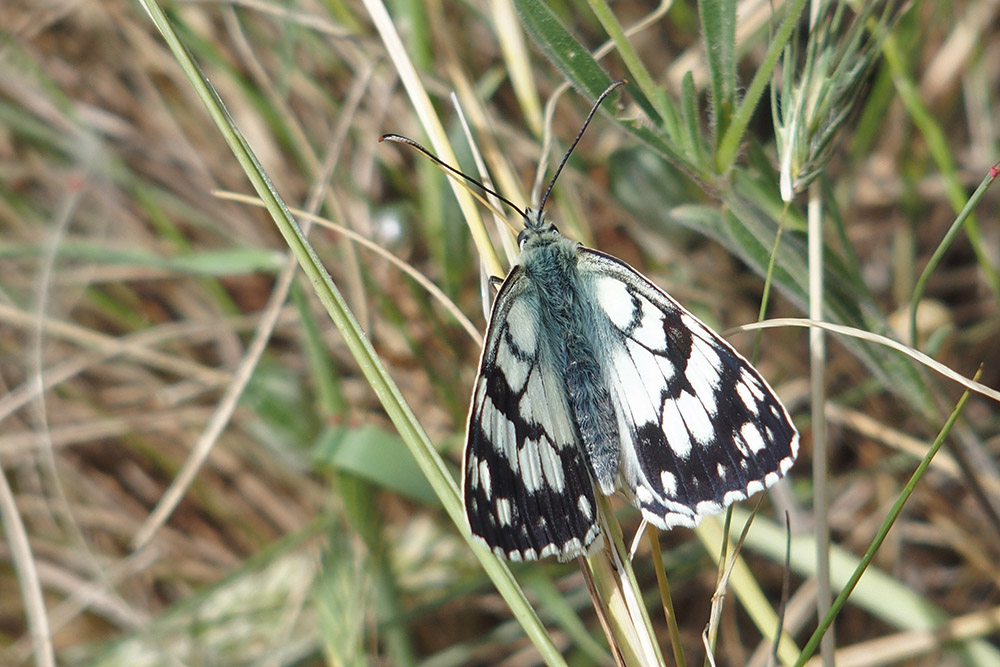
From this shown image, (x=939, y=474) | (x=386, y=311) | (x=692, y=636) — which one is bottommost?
(x=692, y=636)

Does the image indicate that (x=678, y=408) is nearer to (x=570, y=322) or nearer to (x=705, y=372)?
(x=705, y=372)

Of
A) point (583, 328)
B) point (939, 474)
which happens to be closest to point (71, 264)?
point (583, 328)

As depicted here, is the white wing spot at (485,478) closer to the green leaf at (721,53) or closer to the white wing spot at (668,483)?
the white wing spot at (668,483)

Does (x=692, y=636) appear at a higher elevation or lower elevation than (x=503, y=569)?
higher

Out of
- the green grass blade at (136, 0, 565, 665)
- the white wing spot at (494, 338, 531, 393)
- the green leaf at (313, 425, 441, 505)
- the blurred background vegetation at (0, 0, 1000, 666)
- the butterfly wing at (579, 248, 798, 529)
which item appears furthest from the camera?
the blurred background vegetation at (0, 0, 1000, 666)

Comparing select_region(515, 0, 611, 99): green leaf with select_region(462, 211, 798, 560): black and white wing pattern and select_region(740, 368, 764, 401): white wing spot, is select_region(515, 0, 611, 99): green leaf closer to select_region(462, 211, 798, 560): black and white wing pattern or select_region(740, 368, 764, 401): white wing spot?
select_region(462, 211, 798, 560): black and white wing pattern

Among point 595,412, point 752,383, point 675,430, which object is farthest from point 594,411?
point 752,383

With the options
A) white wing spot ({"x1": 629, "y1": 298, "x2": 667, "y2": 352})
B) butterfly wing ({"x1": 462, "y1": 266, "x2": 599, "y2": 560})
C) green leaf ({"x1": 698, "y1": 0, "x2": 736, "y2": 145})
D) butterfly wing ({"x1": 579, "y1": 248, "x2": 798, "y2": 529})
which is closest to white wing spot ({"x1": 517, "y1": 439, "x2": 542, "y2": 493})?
butterfly wing ({"x1": 462, "y1": 266, "x2": 599, "y2": 560})

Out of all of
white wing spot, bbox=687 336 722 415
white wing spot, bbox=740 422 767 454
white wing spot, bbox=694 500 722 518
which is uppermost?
white wing spot, bbox=687 336 722 415

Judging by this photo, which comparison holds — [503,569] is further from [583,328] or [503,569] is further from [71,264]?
[71,264]
